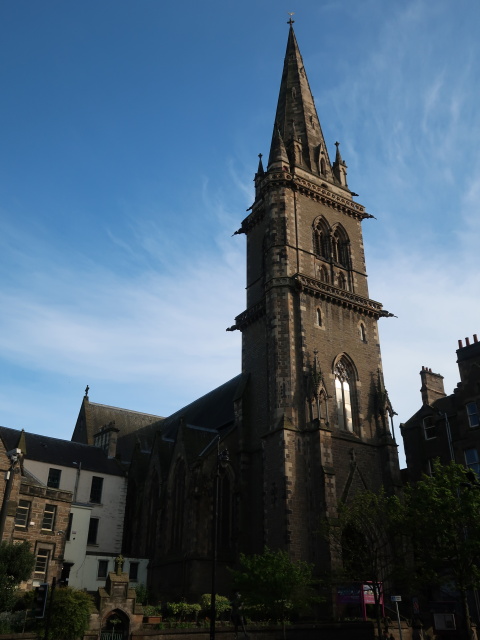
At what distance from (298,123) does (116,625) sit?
38398mm

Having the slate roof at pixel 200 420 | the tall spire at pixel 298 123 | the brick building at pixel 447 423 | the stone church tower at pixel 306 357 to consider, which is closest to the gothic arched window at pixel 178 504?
the slate roof at pixel 200 420

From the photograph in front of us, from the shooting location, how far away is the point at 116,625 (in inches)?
954

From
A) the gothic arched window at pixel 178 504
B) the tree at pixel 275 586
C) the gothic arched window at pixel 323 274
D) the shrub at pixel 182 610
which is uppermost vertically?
the gothic arched window at pixel 323 274

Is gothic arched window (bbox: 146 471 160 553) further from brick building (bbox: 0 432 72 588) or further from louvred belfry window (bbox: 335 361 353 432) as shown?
louvred belfry window (bbox: 335 361 353 432)

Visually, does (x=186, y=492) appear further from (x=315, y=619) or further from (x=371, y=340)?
(x=371, y=340)

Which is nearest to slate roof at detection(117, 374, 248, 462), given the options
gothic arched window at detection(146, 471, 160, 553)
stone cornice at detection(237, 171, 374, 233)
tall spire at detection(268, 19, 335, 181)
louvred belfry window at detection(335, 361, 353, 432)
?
gothic arched window at detection(146, 471, 160, 553)

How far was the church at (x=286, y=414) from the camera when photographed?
106ft

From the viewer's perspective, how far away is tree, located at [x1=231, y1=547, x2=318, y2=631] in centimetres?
2512

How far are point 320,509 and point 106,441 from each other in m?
24.1

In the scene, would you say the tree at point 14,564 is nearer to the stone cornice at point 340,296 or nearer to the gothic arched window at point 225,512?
the gothic arched window at point 225,512

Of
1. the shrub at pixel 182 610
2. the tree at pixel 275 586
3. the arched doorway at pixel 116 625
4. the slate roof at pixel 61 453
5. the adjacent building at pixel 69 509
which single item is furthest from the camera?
the slate roof at pixel 61 453

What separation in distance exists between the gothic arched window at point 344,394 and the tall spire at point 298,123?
15.9m

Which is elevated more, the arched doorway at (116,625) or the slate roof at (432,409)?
the slate roof at (432,409)

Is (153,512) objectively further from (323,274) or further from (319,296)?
(323,274)
